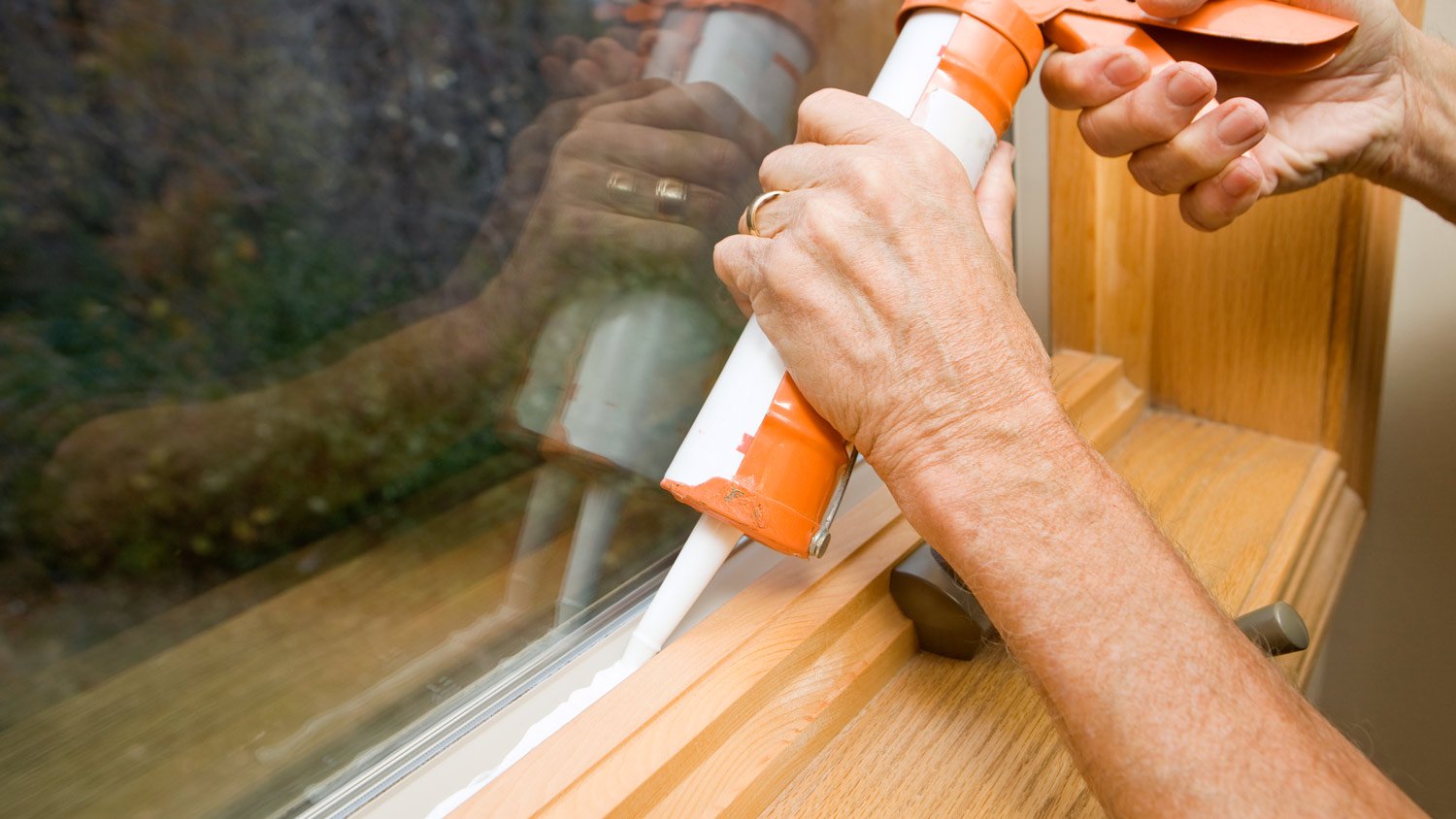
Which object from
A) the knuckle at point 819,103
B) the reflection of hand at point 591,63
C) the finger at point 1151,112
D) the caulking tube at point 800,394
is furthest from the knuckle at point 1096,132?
the reflection of hand at point 591,63

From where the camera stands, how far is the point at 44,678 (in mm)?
330

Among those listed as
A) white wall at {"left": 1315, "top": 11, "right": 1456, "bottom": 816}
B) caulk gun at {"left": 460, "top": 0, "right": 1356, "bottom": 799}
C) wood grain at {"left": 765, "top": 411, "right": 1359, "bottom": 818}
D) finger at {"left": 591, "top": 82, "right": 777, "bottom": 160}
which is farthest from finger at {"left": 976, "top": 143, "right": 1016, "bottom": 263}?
white wall at {"left": 1315, "top": 11, "right": 1456, "bottom": 816}

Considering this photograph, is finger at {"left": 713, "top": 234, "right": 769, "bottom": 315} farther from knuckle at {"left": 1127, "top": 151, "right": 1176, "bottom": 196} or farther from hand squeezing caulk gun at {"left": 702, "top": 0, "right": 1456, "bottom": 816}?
knuckle at {"left": 1127, "top": 151, "right": 1176, "bottom": 196}

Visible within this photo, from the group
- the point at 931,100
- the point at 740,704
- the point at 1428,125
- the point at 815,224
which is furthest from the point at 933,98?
the point at 1428,125

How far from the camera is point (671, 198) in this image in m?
0.55

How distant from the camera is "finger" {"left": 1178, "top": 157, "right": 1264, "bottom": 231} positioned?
614 millimetres

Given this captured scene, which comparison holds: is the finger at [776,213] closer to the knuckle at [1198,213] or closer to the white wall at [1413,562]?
the knuckle at [1198,213]

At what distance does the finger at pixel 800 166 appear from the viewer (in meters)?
0.46

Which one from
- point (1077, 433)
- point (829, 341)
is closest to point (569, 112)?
point (829, 341)

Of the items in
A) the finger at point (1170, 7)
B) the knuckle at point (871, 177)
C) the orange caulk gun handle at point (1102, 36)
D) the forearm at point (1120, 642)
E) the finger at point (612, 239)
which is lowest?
the forearm at point (1120, 642)

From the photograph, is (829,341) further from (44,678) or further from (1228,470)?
(1228,470)

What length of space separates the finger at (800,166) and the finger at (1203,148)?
0.29 metres

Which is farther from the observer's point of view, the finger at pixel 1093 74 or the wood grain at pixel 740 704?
the finger at pixel 1093 74

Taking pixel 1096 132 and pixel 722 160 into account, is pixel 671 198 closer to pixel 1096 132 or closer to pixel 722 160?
pixel 722 160
